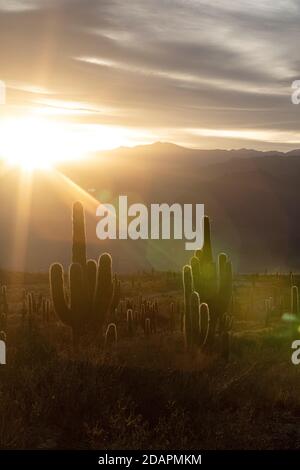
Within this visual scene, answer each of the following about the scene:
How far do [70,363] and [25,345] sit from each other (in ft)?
6.84

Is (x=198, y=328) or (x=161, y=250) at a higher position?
(x=161, y=250)

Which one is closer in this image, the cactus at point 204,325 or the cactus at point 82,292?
the cactus at point 82,292

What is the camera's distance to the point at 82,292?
53.0 ft

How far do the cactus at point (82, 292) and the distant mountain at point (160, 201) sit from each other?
92.0 metres

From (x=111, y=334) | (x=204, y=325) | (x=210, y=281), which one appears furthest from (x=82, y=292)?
(x=210, y=281)

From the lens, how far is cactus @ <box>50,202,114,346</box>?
15922 millimetres

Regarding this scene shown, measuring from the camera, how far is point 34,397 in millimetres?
9617

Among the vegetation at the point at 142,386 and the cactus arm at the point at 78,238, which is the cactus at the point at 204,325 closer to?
the vegetation at the point at 142,386

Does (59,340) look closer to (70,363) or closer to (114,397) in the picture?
(70,363)

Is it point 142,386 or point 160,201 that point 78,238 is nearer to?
point 142,386

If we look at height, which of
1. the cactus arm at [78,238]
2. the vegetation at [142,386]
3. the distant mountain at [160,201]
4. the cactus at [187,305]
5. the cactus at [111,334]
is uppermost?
the distant mountain at [160,201]

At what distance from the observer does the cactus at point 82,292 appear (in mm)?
15922

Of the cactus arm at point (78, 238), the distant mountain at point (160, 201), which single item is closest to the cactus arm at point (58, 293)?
the cactus arm at point (78, 238)
